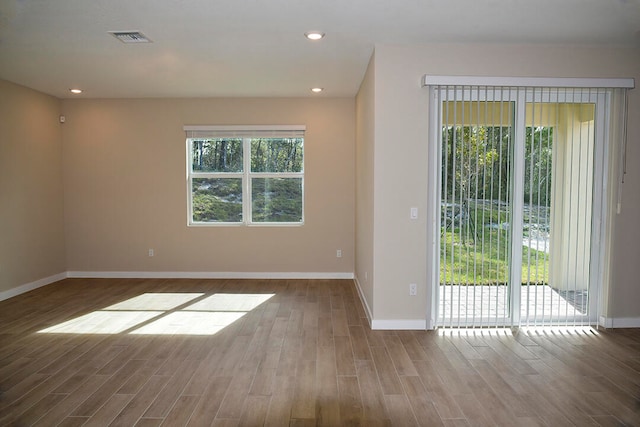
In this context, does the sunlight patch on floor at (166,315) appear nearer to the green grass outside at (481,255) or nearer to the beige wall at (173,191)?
the beige wall at (173,191)

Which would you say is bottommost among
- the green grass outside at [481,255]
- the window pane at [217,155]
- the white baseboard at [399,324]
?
the white baseboard at [399,324]

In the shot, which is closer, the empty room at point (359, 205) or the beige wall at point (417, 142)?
the empty room at point (359, 205)

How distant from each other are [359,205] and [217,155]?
2214mm

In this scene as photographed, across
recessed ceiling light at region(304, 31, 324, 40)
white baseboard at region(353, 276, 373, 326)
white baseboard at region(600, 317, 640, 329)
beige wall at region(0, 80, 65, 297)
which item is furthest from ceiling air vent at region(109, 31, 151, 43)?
white baseboard at region(600, 317, 640, 329)

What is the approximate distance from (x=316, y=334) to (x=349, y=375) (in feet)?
2.90

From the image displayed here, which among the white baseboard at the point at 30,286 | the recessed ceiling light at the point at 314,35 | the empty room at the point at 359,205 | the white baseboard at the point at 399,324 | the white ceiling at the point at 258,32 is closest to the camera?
the empty room at the point at 359,205

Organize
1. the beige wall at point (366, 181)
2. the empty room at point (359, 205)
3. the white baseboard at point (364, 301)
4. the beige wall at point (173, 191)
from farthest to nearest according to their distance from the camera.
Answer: the beige wall at point (173, 191)
the white baseboard at point (364, 301)
the beige wall at point (366, 181)
the empty room at point (359, 205)

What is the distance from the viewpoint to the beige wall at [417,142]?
3857 mm

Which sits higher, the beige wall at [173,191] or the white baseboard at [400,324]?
the beige wall at [173,191]

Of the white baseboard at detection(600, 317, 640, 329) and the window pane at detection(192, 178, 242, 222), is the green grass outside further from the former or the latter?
the window pane at detection(192, 178, 242, 222)

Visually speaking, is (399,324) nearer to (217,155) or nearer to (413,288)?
(413,288)

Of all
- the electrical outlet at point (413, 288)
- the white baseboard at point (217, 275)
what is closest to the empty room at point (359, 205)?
the electrical outlet at point (413, 288)

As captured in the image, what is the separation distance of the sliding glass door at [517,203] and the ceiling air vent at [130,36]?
99.7 inches

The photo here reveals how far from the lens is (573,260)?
402 centimetres
